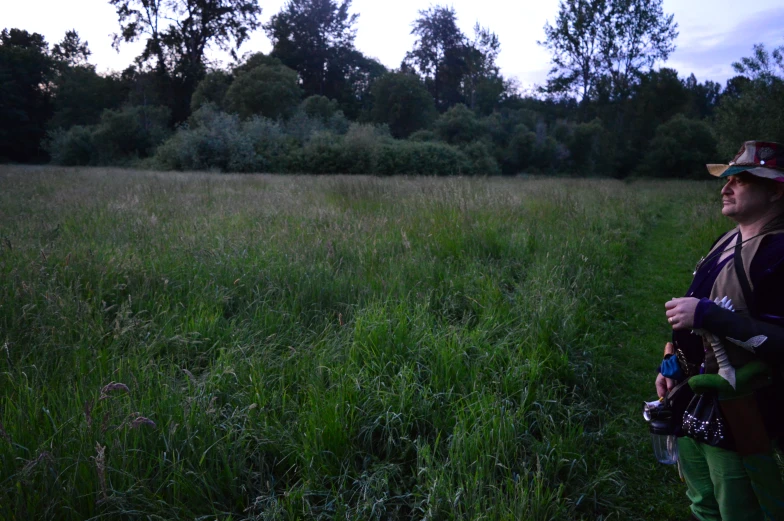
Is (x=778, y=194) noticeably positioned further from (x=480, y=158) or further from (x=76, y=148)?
(x=76, y=148)

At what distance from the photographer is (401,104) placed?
39.6 m

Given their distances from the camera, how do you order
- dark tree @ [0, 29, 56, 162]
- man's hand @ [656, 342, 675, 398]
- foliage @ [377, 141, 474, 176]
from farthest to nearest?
dark tree @ [0, 29, 56, 162], foliage @ [377, 141, 474, 176], man's hand @ [656, 342, 675, 398]

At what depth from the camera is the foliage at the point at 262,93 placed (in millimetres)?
34812

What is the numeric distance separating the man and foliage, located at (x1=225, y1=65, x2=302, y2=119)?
35.2m

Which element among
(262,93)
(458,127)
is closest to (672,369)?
(458,127)

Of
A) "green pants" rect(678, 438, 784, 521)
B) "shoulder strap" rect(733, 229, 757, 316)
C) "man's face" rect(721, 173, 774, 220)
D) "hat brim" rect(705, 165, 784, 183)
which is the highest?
"hat brim" rect(705, 165, 784, 183)

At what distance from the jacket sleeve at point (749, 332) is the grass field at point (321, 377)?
1083mm

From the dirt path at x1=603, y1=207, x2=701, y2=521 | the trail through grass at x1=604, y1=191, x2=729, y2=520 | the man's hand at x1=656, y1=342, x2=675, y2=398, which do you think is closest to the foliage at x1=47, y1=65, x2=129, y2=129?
the trail through grass at x1=604, y1=191, x2=729, y2=520

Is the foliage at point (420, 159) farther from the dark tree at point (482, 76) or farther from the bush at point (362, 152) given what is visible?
the dark tree at point (482, 76)

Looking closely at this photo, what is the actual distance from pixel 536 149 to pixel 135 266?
37890 millimetres

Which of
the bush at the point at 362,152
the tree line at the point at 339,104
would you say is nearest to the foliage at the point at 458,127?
the tree line at the point at 339,104

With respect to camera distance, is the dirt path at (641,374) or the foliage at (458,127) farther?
the foliage at (458,127)

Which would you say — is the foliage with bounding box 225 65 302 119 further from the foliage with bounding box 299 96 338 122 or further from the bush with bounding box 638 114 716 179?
the bush with bounding box 638 114 716 179

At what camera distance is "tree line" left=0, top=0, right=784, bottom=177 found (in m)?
28.3
